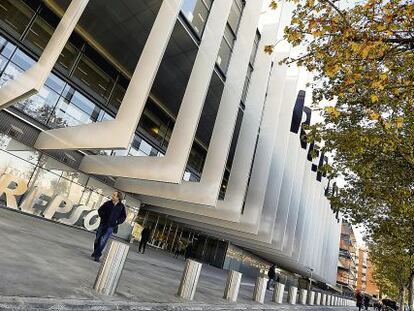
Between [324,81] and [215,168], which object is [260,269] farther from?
[324,81]

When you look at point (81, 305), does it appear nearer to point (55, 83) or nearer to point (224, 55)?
point (55, 83)

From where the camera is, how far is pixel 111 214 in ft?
24.0

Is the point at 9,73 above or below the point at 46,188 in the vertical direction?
above

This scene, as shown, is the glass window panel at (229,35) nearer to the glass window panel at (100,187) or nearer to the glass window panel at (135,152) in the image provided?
the glass window panel at (135,152)

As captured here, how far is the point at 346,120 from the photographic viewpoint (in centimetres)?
1244

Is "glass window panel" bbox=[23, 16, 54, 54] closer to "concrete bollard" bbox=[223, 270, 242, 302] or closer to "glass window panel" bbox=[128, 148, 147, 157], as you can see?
"glass window panel" bbox=[128, 148, 147, 157]

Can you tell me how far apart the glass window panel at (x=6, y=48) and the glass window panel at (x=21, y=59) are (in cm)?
22

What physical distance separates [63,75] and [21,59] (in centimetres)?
199

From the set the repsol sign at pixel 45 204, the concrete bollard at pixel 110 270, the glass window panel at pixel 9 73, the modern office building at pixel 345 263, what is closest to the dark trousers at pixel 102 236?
the concrete bollard at pixel 110 270

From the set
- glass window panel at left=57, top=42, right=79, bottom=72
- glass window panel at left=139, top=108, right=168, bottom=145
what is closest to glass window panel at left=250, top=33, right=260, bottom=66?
glass window panel at left=139, top=108, right=168, bottom=145

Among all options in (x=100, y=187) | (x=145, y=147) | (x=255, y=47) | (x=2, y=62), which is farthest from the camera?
(x=255, y=47)

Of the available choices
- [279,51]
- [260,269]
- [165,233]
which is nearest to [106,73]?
[279,51]

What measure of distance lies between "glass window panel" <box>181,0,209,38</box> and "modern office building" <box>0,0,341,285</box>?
0.05 metres

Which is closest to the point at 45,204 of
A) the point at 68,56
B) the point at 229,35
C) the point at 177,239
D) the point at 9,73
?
the point at 9,73
